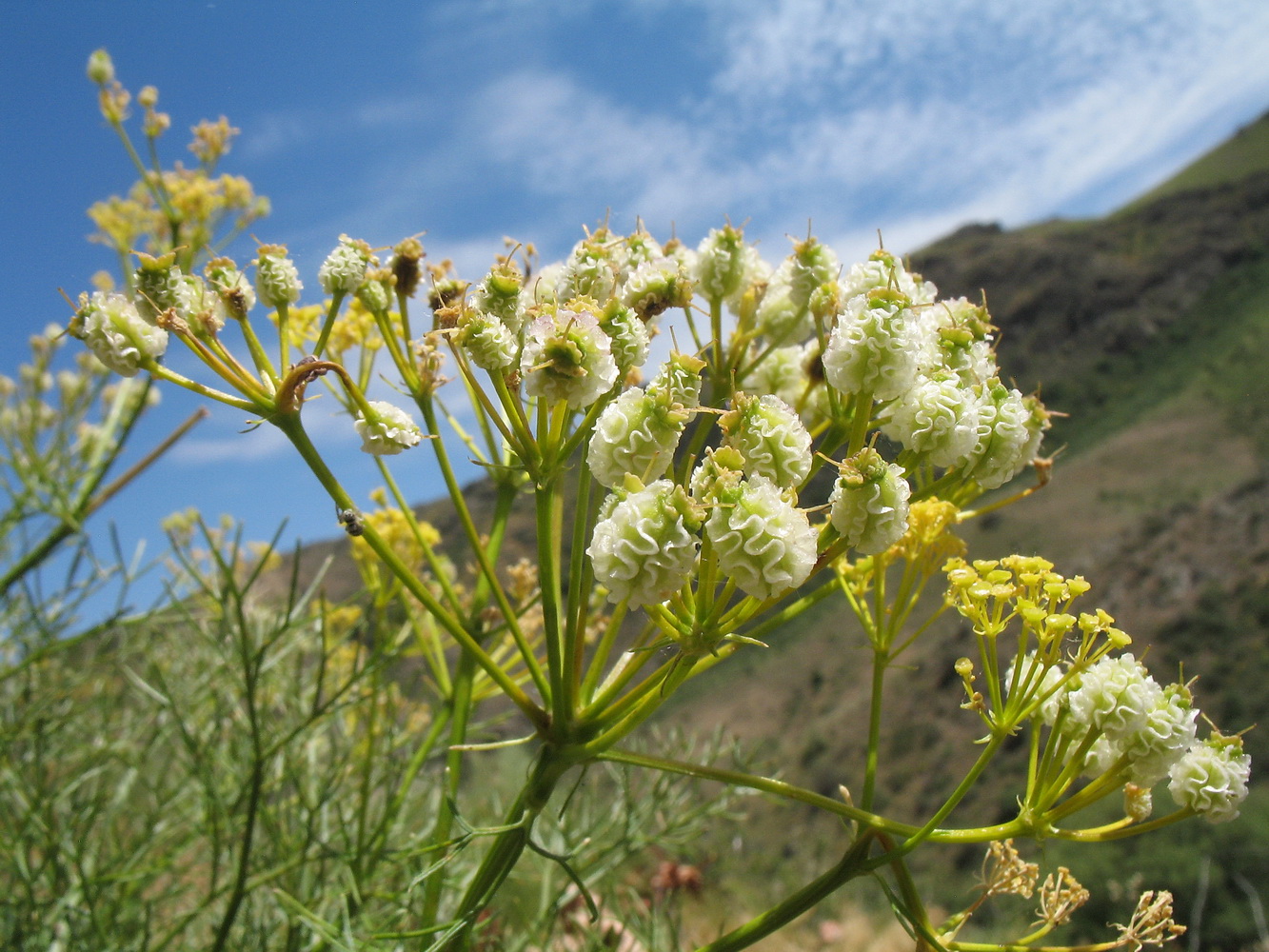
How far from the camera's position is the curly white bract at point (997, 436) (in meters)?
1.60

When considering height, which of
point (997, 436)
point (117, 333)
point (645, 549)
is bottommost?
point (997, 436)

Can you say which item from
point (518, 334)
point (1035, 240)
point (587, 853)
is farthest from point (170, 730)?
point (1035, 240)

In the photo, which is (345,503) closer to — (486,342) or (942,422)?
(486,342)

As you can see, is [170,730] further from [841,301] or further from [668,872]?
[841,301]

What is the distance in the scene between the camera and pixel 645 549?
1.23m

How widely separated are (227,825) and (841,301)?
3283 millimetres

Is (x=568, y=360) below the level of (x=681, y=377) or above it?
above

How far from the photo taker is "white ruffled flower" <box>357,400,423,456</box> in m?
1.71

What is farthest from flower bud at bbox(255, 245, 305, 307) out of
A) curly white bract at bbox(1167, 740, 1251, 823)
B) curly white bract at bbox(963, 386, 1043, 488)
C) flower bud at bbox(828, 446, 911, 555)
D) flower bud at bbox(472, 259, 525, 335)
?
curly white bract at bbox(1167, 740, 1251, 823)

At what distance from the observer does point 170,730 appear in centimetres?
413

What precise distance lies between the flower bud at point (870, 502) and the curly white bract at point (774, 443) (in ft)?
0.30

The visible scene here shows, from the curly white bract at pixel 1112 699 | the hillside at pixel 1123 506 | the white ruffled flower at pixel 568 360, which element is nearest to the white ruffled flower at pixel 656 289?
the white ruffled flower at pixel 568 360

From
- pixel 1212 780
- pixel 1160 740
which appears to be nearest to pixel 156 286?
pixel 1160 740

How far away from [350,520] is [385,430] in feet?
0.65
